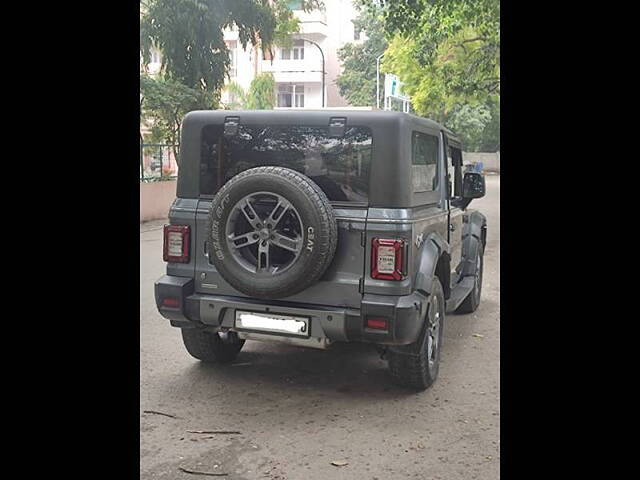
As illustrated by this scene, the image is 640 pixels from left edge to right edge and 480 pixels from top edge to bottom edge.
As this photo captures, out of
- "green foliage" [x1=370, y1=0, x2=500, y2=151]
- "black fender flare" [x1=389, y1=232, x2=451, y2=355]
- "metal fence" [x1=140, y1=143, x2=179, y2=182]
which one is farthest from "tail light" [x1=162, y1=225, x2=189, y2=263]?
"green foliage" [x1=370, y1=0, x2=500, y2=151]

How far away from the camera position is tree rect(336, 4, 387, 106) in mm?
12300

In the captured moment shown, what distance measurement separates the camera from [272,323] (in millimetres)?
3908

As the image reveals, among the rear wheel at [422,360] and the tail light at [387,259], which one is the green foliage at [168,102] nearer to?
the rear wheel at [422,360]

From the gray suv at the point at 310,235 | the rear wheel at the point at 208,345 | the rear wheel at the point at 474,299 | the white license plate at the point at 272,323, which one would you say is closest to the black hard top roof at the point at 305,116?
the gray suv at the point at 310,235

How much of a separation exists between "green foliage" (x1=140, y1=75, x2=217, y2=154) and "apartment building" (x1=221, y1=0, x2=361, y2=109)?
0.98 metres

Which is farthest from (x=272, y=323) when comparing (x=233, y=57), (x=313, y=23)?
(x=313, y=23)

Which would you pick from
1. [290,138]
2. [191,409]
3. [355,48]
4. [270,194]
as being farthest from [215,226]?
[355,48]

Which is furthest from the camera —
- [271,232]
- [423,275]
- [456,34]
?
[456,34]

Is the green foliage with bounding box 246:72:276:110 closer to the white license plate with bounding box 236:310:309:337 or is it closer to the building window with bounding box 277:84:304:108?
the building window with bounding box 277:84:304:108

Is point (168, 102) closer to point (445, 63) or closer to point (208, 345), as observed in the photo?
point (208, 345)

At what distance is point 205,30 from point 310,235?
23.5 ft

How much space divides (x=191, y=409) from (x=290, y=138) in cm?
177
